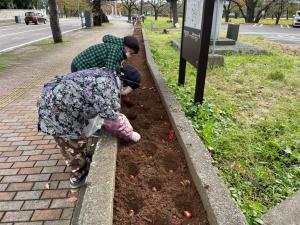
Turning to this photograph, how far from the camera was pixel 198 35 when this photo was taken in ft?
14.1

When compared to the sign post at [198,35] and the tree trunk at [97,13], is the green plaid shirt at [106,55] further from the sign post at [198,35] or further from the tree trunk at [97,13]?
the tree trunk at [97,13]

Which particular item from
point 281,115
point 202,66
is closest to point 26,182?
point 202,66

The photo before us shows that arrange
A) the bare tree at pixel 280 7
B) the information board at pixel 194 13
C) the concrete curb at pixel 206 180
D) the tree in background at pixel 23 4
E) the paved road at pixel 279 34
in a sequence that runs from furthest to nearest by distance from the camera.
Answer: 1. the tree in background at pixel 23 4
2. the bare tree at pixel 280 7
3. the paved road at pixel 279 34
4. the information board at pixel 194 13
5. the concrete curb at pixel 206 180

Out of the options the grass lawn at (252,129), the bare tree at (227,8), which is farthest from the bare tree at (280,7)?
the grass lawn at (252,129)

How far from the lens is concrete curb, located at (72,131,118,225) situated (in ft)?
6.75

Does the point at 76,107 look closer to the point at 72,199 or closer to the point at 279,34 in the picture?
the point at 72,199

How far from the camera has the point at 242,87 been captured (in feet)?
19.8

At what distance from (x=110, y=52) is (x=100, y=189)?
1531 mm

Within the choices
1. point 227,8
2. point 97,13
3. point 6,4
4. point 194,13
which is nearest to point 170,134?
point 194,13

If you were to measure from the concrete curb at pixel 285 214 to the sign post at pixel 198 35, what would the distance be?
2.26 meters

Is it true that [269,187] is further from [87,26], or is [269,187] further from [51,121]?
[87,26]

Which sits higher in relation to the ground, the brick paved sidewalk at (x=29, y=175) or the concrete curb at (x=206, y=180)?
the concrete curb at (x=206, y=180)

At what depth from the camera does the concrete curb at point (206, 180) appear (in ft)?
6.75

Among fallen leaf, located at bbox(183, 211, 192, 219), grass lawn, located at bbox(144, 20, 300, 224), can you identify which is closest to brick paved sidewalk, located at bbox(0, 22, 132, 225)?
fallen leaf, located at bbox(183, 211, 192, 219)
